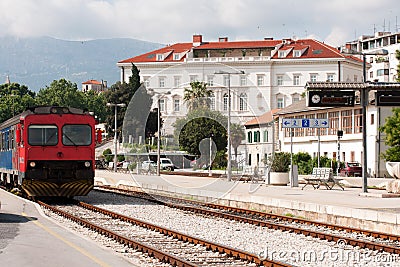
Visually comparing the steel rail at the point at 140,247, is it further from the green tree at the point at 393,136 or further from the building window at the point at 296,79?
the building window at the point at 296,79

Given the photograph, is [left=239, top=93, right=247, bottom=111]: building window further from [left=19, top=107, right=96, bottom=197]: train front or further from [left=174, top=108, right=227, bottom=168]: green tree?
[left=19, top=107, right=96, bottom=197]: train front

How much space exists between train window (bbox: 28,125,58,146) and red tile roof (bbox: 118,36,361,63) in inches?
4772

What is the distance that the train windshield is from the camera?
25844 mm

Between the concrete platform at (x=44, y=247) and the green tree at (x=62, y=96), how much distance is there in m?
133

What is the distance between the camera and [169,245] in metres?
15.4

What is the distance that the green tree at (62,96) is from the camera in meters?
152

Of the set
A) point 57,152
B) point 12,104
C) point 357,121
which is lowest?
point 57,152

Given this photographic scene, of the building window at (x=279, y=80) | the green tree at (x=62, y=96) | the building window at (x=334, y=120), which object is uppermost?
the building window at (x=279, y=80)

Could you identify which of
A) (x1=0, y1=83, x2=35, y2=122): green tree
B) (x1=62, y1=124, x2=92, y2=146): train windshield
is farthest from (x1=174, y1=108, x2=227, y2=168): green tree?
(x1=0, y1=83, x2=35, y2=122): green tree

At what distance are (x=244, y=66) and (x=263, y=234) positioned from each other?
408 feet

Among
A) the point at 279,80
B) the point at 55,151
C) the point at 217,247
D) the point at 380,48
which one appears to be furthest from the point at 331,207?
the point at 380,48

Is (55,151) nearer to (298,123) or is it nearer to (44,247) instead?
(44,247)

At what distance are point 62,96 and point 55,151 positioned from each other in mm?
129852

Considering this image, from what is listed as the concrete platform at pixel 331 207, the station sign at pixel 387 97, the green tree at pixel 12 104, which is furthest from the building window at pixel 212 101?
the green tree at pixel 12 104
